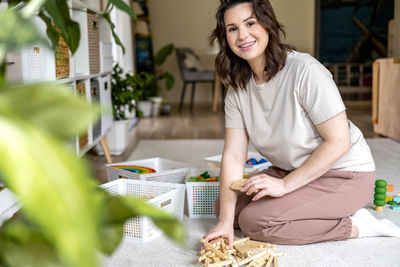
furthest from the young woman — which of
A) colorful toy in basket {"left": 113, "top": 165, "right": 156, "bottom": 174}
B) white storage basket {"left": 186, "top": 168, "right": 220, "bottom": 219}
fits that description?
colorful toy in basket {"left": 113, "top": 165, "right": 156, "bottom": 174}

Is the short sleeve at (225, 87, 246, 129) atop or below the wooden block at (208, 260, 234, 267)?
atop

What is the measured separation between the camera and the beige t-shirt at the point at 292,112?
5.26ft

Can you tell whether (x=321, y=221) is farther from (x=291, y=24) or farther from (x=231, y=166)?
(x=291, y=24)

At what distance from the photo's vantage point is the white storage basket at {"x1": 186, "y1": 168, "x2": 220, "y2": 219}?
202 centimetres

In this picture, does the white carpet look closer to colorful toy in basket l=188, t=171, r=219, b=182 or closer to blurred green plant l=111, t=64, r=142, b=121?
colorful toy in basket l=188, t=171, r=219, b=182

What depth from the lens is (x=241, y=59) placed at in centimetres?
182

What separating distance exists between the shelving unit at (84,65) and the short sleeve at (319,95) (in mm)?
685

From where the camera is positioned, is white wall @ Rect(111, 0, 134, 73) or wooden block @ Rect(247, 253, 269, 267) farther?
white wall @ Rect(111, 0, 134, 73)

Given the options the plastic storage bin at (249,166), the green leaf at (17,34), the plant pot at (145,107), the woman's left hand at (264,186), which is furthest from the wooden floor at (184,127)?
the green leaf at (17,34)

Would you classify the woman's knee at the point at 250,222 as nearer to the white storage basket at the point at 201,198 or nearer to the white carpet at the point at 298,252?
the white carpet at the point at 298,252

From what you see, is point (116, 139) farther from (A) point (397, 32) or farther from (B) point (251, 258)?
(A) point (397, 32)

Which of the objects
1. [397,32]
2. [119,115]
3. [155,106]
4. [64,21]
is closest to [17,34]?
[64,21]

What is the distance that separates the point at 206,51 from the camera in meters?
7.84

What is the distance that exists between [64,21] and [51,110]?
50 cm
